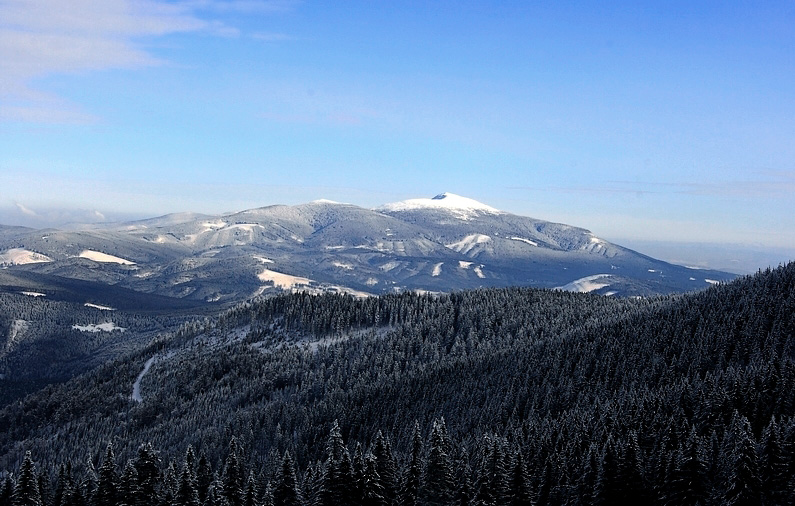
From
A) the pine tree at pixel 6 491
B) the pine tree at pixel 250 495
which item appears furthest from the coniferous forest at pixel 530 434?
the pine tree at pixel 6 491

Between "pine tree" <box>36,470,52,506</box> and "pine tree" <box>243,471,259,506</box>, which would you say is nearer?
"pine tree" <box>243,471,259,506</box>

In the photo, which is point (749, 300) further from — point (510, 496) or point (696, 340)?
point (510, 496)

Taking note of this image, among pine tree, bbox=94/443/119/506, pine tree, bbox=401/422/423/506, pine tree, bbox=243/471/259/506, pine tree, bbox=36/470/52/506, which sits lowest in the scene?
pine tree, bbox=36/470/52/506

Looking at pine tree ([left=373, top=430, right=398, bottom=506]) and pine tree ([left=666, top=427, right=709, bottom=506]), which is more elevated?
pine tree ([left=666, top=427, right=709, bottom=506])

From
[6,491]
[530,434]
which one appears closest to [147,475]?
[6,491]

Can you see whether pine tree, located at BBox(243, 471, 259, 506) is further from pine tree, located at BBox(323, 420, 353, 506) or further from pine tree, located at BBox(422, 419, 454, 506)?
pine tree, located at BBox(422, 419, 454, 506)

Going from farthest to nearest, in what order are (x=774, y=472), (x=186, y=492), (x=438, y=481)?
(x=186, y=492), (x=438, y=481), (x=774, y=472)

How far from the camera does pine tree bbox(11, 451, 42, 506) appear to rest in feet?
223

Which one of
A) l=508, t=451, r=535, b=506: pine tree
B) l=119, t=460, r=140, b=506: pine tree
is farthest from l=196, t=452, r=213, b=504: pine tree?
l=508, t=451, r=535, b=506: pine tree

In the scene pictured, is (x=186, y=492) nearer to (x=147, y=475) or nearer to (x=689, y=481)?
(x=147, y=475)

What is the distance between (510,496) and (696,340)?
12064 cm

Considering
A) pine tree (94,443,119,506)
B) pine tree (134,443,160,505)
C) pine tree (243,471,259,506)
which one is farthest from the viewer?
pine tree (94,443,119,506)

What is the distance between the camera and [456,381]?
577 ft

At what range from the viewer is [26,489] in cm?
6831
